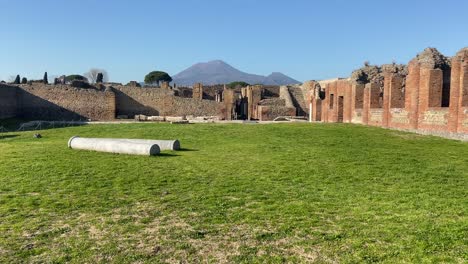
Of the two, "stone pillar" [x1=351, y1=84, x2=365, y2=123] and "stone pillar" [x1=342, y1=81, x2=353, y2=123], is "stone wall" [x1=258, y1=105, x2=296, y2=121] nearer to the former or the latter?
"stone pillar" [x1=342, y1=81, x2=353, y2=123]

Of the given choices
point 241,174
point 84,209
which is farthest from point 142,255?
point 241,174

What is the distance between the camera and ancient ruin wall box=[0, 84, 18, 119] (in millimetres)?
36062

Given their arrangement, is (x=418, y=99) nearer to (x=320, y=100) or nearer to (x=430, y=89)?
(x=430, y=89)

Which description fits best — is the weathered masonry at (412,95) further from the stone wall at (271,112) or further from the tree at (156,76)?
the tree at (156,76)

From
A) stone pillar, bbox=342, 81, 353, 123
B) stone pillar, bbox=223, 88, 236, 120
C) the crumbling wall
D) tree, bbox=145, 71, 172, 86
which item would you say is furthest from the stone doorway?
tree, bbox=145, 71, 172, 86

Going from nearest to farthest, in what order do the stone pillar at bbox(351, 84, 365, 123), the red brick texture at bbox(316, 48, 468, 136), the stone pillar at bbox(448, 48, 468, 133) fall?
the stone pillar at bbox(448, 48, 468, 133), the red brick texture at bbox(316, 48, 468, 136), the stone pillar at bbox(351, 84, 365, 123)

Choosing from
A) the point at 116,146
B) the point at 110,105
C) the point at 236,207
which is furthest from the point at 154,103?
the point at 236,207

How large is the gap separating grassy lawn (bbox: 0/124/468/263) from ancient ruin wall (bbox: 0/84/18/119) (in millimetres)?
27740

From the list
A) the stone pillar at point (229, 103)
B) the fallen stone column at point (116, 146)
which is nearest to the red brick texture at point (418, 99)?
the fallen stone column at point (116, 146)

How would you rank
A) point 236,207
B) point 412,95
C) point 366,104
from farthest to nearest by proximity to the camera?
point 366,104 → point 412,95 → point 236,207

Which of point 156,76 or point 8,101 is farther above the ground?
point 156,76

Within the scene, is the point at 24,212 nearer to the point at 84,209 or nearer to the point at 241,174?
the point at 84,209

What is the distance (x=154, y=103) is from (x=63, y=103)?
8.60 m

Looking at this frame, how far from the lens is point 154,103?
42.3 m
